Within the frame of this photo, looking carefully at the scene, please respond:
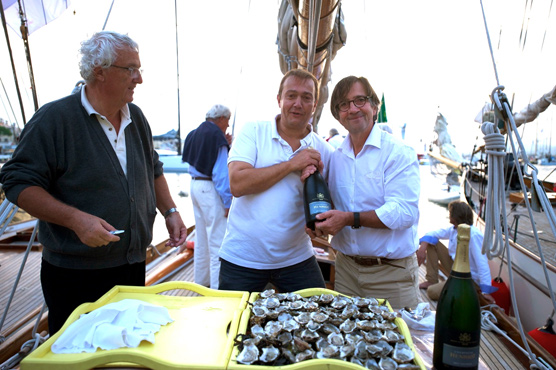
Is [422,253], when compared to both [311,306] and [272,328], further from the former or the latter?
[272,328]

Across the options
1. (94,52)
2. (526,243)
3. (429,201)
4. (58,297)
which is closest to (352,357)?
(58,297)

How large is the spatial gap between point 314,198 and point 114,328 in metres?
0.79

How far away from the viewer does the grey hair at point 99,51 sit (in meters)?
1.28

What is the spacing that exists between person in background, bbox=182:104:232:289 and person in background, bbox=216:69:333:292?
127 centimetres

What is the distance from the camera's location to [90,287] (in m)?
1.33

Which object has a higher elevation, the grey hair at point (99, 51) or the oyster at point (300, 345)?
the grey hair at point (99, 51)

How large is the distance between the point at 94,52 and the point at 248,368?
1.18 m

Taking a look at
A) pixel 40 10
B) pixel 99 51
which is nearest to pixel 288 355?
pixel 99 51

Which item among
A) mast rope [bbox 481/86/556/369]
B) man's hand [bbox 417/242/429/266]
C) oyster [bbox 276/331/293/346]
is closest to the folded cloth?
oyster [bbox 276/331/293/346]

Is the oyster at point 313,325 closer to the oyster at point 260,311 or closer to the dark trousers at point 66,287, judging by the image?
the oyster at point 260,311

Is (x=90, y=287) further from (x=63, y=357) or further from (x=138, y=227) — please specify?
(x=63, y=357)

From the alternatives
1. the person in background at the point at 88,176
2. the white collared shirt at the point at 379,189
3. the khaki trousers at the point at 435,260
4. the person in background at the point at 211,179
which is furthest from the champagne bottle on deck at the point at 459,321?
the khaki trousers at the point at 435,260

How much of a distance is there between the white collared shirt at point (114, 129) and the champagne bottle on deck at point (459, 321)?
116 cm

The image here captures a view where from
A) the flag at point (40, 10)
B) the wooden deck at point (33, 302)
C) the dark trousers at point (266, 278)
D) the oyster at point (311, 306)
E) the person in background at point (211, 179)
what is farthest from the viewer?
the flag at point (40, 10)
